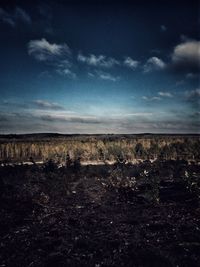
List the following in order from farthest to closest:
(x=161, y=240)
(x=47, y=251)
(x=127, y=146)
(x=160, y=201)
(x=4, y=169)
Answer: (x=127, y=146) → (x=4, y=169) → (x=160, y=201) → (x=161, y=240) → (x=47, y=251)

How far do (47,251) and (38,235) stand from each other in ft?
4.93

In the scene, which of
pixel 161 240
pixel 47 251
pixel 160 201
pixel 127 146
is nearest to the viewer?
pixel 47 251

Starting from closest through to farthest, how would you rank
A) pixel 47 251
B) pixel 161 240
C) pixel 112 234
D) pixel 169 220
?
pixel 47 251 < pixel 161 240 < pixel 112 234 < pixel 169 220

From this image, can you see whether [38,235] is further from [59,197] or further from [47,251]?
[59,197]

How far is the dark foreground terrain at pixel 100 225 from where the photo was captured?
8789mm

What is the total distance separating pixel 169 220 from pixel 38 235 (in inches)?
201

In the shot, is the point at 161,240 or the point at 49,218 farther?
the point at 49,218

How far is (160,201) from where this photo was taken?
15461mm

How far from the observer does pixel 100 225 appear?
1170 centimetres

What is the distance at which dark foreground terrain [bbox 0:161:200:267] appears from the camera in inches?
346

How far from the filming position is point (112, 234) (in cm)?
1069

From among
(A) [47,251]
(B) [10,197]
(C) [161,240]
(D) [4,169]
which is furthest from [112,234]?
(D) [4,169]

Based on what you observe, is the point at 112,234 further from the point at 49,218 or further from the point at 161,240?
the point at 49,218

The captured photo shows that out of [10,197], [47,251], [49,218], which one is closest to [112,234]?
[47,251]
